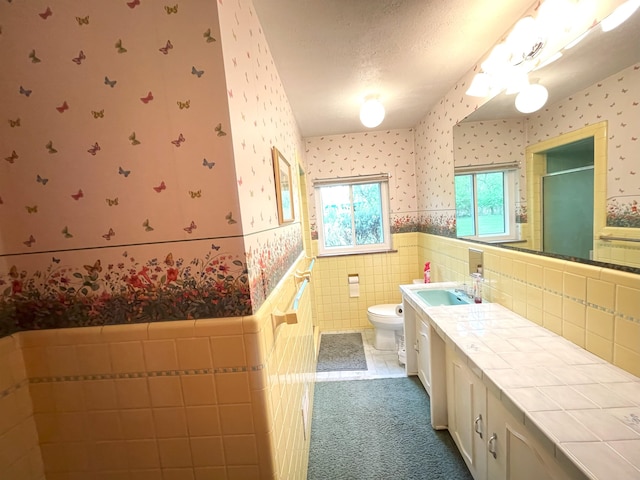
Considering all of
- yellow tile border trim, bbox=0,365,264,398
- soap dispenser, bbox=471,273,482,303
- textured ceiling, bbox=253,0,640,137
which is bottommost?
soap dispenser, bbox=471,273,482,303

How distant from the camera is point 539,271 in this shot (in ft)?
4.09

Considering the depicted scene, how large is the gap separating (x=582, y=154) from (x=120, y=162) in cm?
161

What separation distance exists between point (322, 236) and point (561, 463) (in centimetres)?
268

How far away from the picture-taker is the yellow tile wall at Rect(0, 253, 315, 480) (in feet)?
2.53

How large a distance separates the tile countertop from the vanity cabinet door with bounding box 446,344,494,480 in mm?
159

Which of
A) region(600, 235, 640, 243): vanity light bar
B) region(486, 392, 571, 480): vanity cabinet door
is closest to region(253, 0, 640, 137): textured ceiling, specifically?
region(600, 235, 640, 243): vanity light bar

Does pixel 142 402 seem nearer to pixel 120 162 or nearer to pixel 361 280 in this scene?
pixel 120 162

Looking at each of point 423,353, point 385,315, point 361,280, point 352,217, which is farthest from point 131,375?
point 352,217

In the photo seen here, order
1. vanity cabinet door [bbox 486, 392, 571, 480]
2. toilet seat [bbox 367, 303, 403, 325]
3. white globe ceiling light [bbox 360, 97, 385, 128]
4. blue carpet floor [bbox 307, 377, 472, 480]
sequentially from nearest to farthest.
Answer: vanity cabinet door [bbox 486, 392, 571, 480]
blue carpet floor [bbox 307, 377, 472, 480]
white globe ceiling light [bbox 360, 97, 385, 128]
toilet seat [bbox 367, 303, 403, 325]

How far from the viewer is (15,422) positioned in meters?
0.77

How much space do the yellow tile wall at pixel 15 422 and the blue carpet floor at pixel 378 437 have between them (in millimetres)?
1184

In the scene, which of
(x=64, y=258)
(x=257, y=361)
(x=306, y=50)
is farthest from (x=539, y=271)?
(x=64, y=258)

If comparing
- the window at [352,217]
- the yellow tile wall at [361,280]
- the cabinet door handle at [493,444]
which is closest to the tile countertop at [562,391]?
the cabinet door handle at [493,444]

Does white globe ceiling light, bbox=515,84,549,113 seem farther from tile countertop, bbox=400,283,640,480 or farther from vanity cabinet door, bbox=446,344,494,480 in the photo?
vanity cabinet door, bbox=446,344,494,480
